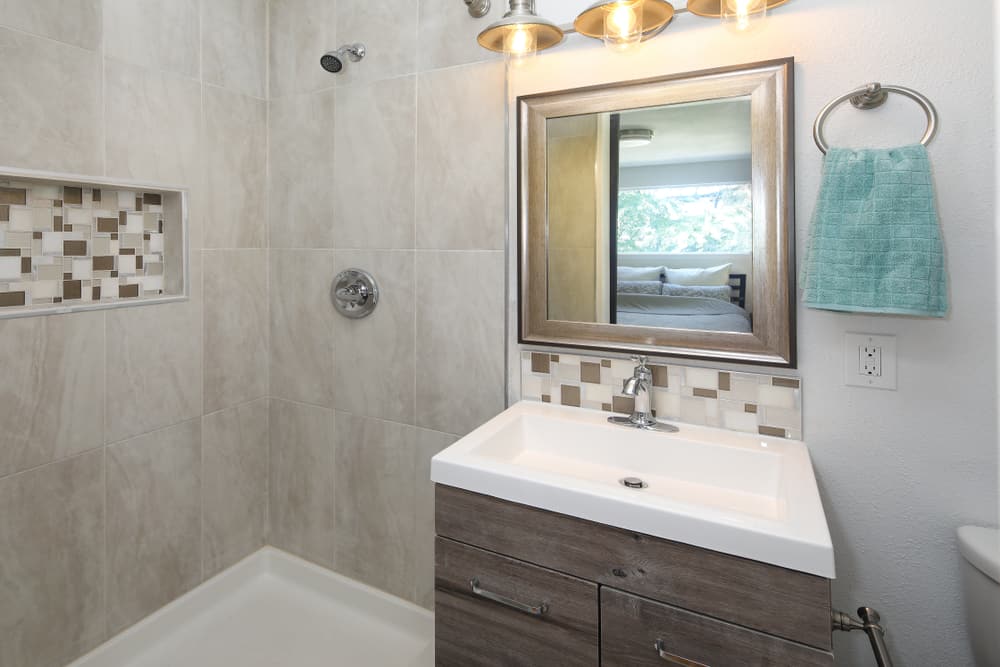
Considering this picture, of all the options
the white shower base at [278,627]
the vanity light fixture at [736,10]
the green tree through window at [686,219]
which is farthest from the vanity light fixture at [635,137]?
the white shower base at [278,627]

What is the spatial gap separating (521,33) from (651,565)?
1265 mm

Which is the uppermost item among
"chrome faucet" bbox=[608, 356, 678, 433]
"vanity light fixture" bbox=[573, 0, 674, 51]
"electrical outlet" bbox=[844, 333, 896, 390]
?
"vanity light fixture" bbox=[573, 0, 674, 51]

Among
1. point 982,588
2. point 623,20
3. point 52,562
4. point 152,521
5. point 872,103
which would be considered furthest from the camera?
point 152,521

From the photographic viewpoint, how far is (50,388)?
4.84 feet

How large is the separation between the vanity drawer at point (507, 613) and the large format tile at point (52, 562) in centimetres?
114

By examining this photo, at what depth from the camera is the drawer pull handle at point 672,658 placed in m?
0.92

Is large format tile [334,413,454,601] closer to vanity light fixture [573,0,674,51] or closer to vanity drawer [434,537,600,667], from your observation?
vanity drawer [434,537,600,667]

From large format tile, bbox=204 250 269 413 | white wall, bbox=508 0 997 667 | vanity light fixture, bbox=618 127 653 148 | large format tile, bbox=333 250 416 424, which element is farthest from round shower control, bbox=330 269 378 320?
white wall, bbox=508 0 997 667

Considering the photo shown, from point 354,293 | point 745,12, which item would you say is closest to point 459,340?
point 354,293

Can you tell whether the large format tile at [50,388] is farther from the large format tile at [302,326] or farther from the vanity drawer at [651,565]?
the vanity drawer at [651,565]

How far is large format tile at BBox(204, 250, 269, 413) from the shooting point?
1.90 m

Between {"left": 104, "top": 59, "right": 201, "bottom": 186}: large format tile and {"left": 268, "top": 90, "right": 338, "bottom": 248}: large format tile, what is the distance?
0.28 metres

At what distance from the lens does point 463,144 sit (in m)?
1.64

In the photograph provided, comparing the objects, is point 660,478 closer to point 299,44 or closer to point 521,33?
point 521,33
